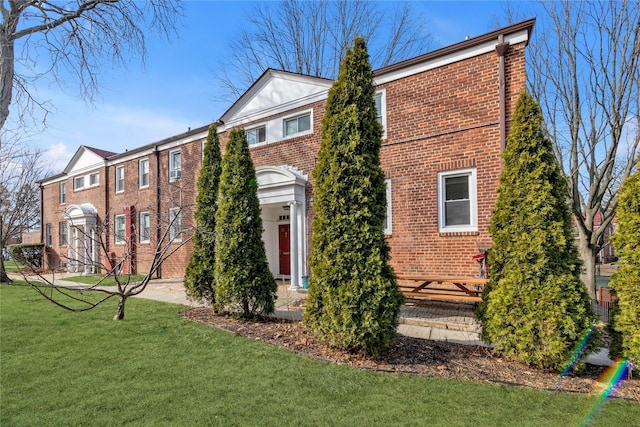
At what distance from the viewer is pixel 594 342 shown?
3893 mm

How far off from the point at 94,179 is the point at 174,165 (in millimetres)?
7391

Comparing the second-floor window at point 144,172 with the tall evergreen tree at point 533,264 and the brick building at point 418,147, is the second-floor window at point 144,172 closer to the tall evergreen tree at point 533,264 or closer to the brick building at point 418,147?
the brick building at point 418,147

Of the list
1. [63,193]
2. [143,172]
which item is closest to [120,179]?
[143,172]

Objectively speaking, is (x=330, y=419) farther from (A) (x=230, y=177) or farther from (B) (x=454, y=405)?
(A) (x=230, y=177)

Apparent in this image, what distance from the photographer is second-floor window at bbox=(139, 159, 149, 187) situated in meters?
15.8

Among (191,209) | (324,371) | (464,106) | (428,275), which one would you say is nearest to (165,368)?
(324,371)

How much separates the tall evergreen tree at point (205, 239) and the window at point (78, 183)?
16.2 meters

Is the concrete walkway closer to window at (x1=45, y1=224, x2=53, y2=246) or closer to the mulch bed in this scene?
the mulch bed

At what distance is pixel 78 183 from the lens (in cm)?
1988

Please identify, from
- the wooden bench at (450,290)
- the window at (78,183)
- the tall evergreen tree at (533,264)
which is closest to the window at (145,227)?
the window at (78,183)

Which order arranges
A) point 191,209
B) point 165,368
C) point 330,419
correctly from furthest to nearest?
point 191,209, point 165,368, point 330,419

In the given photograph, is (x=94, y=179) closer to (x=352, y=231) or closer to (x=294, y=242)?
(x=294, y=242)

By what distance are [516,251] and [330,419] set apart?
3.04m

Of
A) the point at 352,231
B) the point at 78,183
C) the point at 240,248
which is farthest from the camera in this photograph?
the point at 78,183
